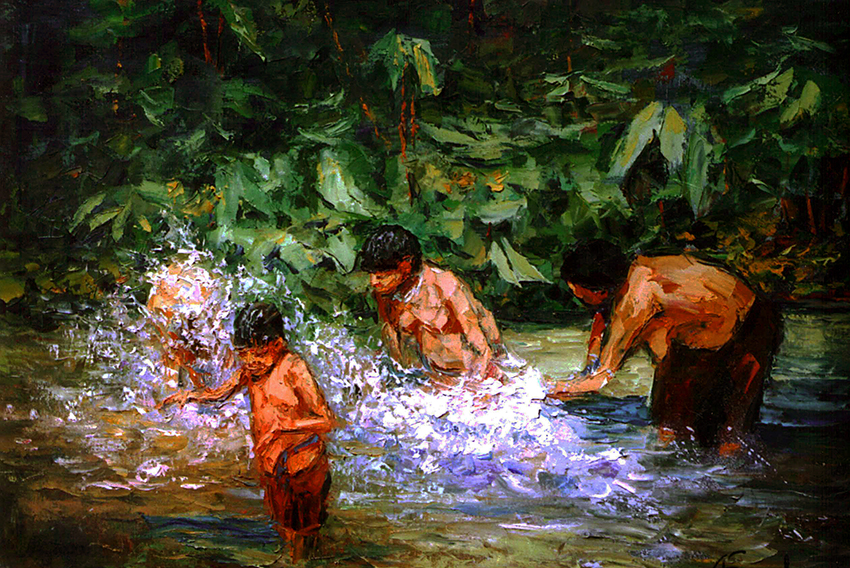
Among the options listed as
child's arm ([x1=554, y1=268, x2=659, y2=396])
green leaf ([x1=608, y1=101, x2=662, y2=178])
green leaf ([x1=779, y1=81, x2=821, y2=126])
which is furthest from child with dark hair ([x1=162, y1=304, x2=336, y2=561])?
green leaf ([x1=779, y1=81, x2=821, y2=126])

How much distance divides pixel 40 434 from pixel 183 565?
0.61 m

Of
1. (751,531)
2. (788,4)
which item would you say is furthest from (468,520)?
(788,4)

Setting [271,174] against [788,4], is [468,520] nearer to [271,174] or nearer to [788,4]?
[271,174]

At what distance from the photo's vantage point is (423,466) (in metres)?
1.97

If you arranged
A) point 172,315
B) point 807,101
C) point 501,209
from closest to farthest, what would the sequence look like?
point 807,101
point 501,209
point 172,315

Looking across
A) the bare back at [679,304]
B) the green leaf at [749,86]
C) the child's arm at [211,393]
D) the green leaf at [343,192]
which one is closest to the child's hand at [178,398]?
the child's arm at [211,393]

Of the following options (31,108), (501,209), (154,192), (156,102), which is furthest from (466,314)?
(31,108)

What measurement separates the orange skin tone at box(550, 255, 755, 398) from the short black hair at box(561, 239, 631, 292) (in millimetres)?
22

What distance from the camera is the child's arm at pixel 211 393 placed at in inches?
79.0

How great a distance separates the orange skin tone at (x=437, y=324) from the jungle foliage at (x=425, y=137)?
0.07 m

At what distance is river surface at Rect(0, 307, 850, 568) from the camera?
187 cm

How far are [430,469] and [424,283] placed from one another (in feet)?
1.77
